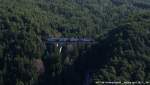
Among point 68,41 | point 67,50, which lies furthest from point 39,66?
point 68,41

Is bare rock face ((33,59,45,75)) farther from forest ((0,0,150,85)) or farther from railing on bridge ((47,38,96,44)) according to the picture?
railing on bridge ((47,38,96,44))

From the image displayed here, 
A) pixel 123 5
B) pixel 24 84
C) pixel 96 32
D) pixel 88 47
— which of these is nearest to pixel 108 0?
pixel 123 5

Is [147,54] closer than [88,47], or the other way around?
[147,54]

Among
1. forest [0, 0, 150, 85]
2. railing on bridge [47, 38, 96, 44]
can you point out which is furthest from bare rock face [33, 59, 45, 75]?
railing on bridge [47, 38, 96, 44]

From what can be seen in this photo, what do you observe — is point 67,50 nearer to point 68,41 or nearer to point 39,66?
point 68,41

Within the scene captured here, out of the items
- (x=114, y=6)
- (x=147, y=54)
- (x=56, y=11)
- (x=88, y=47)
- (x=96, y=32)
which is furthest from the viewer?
(x=114, y=6)

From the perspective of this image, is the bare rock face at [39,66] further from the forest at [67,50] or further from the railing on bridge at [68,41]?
the railing on bridge at [68,41]

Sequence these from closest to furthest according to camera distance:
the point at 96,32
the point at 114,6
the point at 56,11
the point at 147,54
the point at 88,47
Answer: the point at 147,54, the point at 88,47, the point at 96,32, the point at 56,11, the point at 114,6

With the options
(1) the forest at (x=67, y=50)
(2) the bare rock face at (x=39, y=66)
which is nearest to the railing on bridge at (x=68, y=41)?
(1) the forest at (x=67, y=50)

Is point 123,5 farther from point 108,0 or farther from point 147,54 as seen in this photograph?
point 147,54
